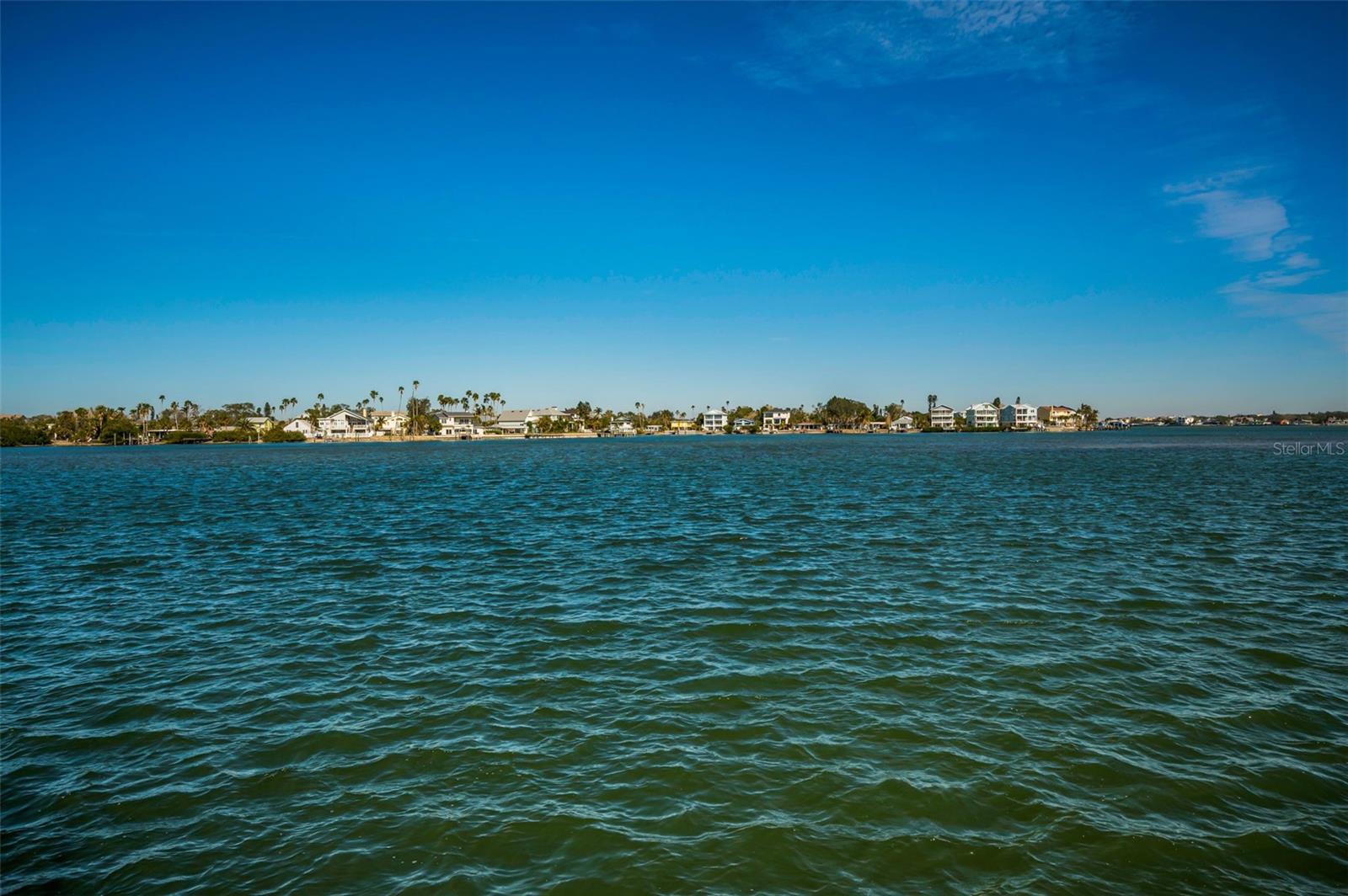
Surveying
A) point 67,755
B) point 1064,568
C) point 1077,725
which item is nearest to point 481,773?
point 67,755

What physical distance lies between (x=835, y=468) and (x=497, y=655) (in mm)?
67381

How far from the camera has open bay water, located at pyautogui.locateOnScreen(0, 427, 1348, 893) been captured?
8.34 meters

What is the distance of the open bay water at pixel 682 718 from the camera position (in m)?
8.34

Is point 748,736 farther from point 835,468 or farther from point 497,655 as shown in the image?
point 835,468

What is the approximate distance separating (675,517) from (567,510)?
7481 mm

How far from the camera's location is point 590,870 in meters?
8.12

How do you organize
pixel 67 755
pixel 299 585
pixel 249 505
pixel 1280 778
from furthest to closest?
1. pixel 249 505
2. pixel 299 585
3. pixel 67 755
4. pixel 1280 778

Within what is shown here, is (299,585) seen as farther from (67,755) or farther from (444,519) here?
Answer: (444,519)

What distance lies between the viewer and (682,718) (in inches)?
473

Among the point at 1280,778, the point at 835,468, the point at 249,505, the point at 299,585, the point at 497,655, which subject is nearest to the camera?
the point at 1280,778

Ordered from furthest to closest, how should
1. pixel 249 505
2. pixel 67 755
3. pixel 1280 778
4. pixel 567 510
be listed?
pixel 249 505, pixel 567 510, pixel 67 755, pixel 1280 778

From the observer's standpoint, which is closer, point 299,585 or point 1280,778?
point 1280,778

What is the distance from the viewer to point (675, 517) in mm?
36812

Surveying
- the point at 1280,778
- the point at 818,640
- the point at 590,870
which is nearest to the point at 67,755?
the point at 590,870
